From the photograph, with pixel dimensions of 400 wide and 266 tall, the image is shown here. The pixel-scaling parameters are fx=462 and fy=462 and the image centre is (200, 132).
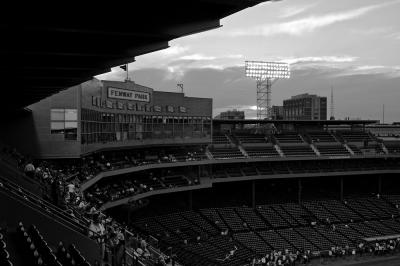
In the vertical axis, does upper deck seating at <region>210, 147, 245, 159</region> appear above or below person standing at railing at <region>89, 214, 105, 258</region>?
above

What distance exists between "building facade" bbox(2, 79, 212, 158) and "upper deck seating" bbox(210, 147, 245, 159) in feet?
6.73

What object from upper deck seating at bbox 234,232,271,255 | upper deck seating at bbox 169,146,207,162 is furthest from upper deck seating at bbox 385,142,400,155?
upper deck seating at bbox 234,232,271,255

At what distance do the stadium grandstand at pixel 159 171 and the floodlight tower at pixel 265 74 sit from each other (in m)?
3.64

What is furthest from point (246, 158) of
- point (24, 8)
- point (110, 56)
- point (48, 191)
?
point (24, 8)

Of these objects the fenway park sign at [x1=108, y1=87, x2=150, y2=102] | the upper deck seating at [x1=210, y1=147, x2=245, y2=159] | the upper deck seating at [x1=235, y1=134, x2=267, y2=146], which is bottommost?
the upper deck seating at [x1=210, y1=147, x2=245, y2=159]

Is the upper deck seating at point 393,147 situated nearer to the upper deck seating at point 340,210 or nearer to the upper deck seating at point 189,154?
the upper deck seating at point 340,210

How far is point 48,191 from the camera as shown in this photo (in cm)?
1448

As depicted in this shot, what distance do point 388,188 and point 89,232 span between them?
40269 mm

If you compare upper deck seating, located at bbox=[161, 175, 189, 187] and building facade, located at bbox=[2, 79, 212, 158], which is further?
upper deck seating, located at bbox=[161, 175, 189, 187]

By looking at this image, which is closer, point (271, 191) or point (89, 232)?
point (89, 232)

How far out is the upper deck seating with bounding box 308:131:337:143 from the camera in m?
44.7

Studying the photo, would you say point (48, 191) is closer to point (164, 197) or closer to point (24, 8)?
point (24, 8)

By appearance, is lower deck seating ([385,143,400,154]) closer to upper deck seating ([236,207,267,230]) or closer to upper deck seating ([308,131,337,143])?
upper deck seating ([308,131,337,143])

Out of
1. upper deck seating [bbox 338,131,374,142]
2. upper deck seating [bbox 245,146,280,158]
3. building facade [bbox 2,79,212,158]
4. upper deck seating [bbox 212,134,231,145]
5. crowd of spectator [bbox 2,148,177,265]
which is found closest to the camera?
crowd of spectator [bbox 2,148,177,265]
